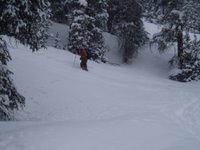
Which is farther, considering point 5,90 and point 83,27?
point 83,27

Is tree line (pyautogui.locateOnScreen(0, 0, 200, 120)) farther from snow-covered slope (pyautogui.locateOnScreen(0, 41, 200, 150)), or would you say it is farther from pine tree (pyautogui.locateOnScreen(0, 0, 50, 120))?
pine tree (pyautogui.locateOnScreen(0, 0, 50, 120))

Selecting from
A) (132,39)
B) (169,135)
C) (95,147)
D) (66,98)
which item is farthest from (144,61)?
(95,147)

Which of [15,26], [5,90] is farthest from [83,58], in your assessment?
[15,26]

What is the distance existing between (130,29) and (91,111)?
664 inches

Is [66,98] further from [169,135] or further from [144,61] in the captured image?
[144,61]

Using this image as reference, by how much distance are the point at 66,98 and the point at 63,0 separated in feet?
48.8

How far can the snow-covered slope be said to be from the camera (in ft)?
23.3

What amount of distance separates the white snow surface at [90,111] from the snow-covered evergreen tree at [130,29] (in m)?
7.63

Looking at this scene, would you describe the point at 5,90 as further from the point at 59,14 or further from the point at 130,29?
the point at 59,14

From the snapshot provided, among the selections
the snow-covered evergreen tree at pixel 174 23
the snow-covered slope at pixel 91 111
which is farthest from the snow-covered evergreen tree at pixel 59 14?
the snow-covered evergreen tree at pixel 174 23

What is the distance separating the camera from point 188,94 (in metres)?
16.0

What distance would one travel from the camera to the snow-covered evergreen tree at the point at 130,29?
91.6ft

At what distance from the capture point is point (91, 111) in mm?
12234

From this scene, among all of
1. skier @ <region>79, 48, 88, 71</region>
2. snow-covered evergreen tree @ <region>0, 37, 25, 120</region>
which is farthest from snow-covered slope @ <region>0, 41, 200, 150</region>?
snow-covered evergreen tree @ <region>0, 37, 25, 120</region>
